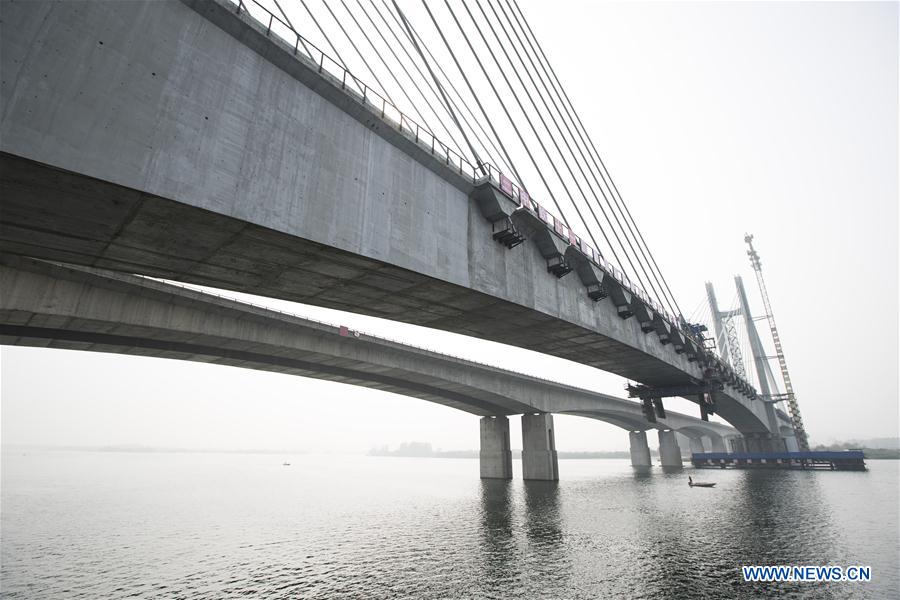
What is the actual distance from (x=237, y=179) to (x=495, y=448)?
54.6 m

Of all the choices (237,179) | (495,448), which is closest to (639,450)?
(495,448)

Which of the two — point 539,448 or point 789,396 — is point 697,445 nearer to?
point 789,396

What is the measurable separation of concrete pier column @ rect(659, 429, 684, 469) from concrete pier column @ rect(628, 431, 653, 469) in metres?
3.64

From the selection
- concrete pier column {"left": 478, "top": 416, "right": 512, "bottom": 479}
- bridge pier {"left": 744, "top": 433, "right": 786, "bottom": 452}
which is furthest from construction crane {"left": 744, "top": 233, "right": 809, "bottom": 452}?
concrete pier column {"left": 478, "top": 416, "right": 512, "bottom": 479}

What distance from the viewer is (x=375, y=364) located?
38094 millimetres

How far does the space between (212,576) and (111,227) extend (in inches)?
517

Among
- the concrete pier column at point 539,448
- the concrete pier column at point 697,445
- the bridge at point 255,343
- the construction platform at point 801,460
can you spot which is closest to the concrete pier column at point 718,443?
the concrete pier column at point 697,445

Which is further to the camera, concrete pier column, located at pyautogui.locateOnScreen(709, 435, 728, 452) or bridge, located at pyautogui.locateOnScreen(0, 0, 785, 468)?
concrete pier column, located at pyautogui.locateOnScreen(709, 435, 728, 452)

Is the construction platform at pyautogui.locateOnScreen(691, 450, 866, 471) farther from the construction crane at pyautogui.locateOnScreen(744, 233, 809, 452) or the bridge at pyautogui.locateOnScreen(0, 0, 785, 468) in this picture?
the bridge at pyautogui.locateOnScreen(0, 0, 785, 468)

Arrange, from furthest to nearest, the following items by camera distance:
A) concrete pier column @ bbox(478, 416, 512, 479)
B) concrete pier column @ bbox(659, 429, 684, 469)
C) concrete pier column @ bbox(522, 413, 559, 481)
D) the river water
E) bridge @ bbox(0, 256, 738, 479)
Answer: concrete pier column @ bbox(659, 429, 684, 469)
concrete pier column @ bbox(478, 416, 512, 479)
concrete pier column @ bbox(522, 413, 559, 481)
bridge @ bbox(0, 256, 738, 479)
the river water

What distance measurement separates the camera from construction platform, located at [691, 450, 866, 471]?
232 feet

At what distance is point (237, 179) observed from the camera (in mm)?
9281

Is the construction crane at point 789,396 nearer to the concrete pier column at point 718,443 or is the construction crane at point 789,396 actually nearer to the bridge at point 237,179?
the concrete pier column at point 718,443

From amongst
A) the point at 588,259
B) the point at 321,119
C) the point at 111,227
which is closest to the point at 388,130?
the point at 321,119
